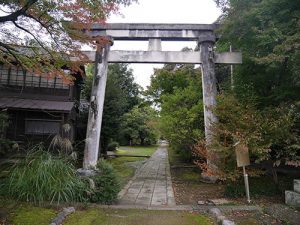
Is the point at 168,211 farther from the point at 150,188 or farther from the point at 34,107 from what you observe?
the point at 34,107

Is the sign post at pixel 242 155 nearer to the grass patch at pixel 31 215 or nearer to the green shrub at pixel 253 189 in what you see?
the green shrub at pixel 253 189

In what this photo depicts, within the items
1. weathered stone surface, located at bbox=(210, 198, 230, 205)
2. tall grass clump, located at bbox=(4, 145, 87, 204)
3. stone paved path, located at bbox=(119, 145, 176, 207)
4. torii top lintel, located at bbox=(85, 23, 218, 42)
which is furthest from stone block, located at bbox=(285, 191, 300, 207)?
torii top lintel, located at bbox=(85, 23, 218, 42)

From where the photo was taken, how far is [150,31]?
12031 millimetres

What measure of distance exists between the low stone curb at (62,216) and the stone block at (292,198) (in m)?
5.27

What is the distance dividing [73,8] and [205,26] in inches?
255

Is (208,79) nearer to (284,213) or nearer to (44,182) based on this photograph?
(284,213)

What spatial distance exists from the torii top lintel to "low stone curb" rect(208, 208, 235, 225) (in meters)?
7.48

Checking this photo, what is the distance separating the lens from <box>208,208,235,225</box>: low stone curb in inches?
222

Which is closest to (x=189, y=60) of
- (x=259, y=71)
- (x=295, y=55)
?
(x=259, y=71)

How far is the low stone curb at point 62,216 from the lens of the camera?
5.59 m

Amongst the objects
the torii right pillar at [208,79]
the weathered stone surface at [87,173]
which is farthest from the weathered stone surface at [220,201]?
the weathered stone surface at [87,173]

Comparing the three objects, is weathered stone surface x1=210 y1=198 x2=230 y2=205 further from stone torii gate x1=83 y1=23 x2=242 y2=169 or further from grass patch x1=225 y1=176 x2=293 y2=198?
stone torii gate x1=83 y1=23 x2=242 y2=169

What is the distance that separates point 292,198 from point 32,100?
13.5 metres

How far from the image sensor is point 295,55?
747 cm
